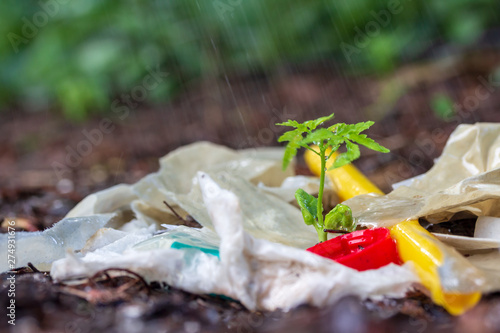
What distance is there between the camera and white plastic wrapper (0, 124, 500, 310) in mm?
1082

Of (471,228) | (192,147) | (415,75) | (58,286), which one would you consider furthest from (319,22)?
(58,286)

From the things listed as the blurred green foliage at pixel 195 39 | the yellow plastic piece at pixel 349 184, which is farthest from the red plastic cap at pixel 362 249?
the blurred green foliage at pixel 195 39

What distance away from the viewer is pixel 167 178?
193cm

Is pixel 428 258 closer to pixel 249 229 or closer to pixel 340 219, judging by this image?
pixel 340 219

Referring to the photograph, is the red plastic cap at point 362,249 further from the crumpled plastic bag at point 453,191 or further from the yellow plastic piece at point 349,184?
the yellow plastic piece at point 349,184

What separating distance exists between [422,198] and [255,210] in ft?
1.63

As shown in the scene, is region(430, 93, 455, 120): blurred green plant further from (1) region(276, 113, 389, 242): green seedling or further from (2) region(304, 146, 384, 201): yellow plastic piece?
(1) region(276, 113, 389, 242): green seedling

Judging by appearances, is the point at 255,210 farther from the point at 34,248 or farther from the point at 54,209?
the point at 54,209

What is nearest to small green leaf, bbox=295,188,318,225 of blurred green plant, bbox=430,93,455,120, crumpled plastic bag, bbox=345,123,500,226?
crumpled plastic bag, bbox=345,123,500,226

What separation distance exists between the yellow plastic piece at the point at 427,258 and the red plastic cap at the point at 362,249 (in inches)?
1.0

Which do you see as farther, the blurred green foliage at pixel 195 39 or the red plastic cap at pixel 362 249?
the blurred green foliage at pixel 195 39

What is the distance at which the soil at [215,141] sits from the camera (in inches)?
40.0

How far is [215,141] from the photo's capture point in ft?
12.6

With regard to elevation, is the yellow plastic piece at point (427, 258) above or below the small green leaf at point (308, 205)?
below
